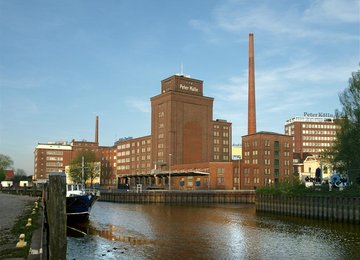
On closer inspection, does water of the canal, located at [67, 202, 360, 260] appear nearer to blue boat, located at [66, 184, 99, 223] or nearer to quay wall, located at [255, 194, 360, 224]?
blue boat, located at [66, 184, 99, 223]

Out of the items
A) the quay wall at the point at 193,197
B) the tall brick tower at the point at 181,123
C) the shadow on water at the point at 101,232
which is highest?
the tall brick tower at the point at 181,123

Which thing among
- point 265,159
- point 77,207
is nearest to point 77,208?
point 77,207

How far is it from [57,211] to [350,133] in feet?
215

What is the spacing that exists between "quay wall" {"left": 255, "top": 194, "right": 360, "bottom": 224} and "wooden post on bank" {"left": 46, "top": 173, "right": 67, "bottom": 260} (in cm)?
4637

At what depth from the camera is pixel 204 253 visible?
33.4 m

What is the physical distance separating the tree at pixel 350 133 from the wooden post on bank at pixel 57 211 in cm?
6270

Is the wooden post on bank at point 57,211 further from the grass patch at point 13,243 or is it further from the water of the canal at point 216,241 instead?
the water of the canal at point 216,241

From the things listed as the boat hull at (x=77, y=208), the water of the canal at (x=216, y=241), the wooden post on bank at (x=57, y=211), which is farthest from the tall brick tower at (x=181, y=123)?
the wooden post on bank at (x=57, y=211)

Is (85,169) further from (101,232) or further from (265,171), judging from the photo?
(101,232)

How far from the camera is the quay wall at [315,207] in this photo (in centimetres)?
5776

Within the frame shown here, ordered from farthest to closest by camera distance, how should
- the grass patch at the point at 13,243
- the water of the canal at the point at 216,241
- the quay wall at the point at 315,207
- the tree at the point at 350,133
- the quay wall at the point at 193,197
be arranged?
1. the quay wall at the point at 193,197
2. the tree at the point at 350,133
3. the quay wall at the point at 315,207
4. the water of the canal at the point at 216,241
5. the grass patch at the point at 13,243

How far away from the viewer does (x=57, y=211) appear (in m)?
20.9

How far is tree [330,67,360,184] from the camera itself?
2916 inches

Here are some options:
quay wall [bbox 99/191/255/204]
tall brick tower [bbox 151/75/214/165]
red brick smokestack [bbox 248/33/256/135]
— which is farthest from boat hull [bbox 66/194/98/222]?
tall brick tower [bbox 151/75/214/165]
